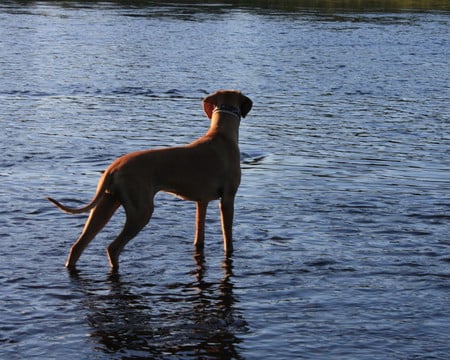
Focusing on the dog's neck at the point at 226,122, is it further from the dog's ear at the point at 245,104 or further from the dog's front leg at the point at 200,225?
→ the dog's front leg at the point at 200,225

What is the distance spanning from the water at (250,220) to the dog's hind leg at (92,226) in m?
0.14

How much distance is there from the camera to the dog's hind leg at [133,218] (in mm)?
7660

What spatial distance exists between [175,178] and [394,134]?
7.27 metres

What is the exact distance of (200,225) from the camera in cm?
855

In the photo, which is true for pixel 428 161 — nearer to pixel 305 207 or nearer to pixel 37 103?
pixel 305 207

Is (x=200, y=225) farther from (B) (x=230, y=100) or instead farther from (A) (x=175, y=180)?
(B) (x=230, y=100)

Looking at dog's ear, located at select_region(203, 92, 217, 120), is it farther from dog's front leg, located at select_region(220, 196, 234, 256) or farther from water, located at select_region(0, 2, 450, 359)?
water, located at select_region(0, 2, 450, 359)

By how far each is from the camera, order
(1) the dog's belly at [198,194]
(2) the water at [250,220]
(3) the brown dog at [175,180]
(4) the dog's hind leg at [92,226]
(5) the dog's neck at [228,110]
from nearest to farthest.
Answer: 1. (2) the water at [250,220]
2. (3) the brown dog at [175,180]
3. (4) the dog's hind leg at [92,226]
4. (1) the dog's belly at [198,194]
5. (5) the dog's neck at [228,110]

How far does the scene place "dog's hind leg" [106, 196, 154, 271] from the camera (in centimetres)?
766

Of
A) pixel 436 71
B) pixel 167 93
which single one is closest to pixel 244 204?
pixel 167 93

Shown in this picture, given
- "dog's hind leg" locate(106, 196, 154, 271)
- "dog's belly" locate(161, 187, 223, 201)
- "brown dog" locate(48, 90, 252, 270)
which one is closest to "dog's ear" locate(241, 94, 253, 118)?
"brown dog" locate(48, 90, 252, 270)

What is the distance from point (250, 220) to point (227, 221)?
4.52 ft

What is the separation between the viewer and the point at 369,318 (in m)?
6.89

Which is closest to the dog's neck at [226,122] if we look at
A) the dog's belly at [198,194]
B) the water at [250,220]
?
the dog's belly at [198,194]
